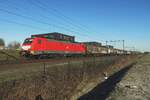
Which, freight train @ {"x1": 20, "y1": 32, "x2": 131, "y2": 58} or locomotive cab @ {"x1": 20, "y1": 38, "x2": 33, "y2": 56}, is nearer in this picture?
locomotive cab @ {"x1": 20, "y1": 38, "x2": 33, "y2": 56}

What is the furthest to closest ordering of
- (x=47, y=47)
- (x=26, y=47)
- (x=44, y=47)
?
1. (x=47, y=47)
2. (x=44, y=47)
3. (x=26, y=47)

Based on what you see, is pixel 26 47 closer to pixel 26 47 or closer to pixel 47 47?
pixel 26 47

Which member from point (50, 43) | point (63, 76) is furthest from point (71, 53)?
point (63, 76)

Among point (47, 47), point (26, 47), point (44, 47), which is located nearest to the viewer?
point (26, 47)

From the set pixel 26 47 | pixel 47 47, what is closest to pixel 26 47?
pixel 26 47

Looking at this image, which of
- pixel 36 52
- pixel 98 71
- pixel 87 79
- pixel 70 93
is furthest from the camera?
pixel 36 52

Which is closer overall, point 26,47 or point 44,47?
point 26,47

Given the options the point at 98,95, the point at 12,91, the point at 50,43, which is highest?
the point at 50,43

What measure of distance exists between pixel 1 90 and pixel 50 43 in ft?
78.5

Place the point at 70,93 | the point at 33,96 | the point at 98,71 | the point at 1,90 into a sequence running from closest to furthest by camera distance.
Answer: the point at 1,90 → the point at 33,96 → the point at 70,93 → the point at 98,71

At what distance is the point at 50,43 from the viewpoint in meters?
31.6

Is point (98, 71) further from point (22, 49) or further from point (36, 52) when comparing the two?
point (22, 49)

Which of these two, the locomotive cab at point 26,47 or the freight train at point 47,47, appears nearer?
the locomotive cab at point 26,47

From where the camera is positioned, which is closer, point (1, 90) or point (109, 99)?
point (1, 90)
